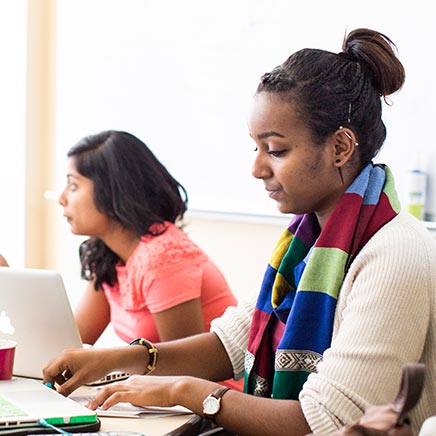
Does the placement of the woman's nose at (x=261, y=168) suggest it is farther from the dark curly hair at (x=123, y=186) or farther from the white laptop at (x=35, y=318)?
the dark curly hair at (x=123, y=186)

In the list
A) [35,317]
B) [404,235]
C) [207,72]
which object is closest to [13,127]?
[207,72]

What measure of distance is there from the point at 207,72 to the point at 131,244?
980 mm

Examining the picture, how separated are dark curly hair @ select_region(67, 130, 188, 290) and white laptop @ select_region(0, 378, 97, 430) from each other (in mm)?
846

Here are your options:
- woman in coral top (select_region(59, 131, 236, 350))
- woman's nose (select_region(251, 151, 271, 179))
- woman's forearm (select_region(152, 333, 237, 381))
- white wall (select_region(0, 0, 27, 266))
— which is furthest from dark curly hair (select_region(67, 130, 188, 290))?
white wall (select_region(0, 0, 27, 266))

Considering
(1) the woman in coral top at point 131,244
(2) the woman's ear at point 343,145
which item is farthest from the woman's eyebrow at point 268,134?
(1) the woman in coral top at point 131,244

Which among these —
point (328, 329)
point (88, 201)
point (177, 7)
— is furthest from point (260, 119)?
point (177, 7)

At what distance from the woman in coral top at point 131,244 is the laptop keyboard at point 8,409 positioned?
86 centimetres

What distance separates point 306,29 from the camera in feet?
9.96

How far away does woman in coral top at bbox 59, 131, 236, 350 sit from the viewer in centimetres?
248

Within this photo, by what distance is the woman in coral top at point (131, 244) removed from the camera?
97.8 inches

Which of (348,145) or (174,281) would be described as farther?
(174,281)

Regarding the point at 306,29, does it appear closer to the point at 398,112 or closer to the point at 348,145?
the point at 398,112

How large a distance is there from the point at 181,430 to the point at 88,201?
45.3 inches

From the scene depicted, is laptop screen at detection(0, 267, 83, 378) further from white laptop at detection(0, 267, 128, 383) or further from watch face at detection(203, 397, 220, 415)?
watch face at detection(203, 397, 220, 415)
